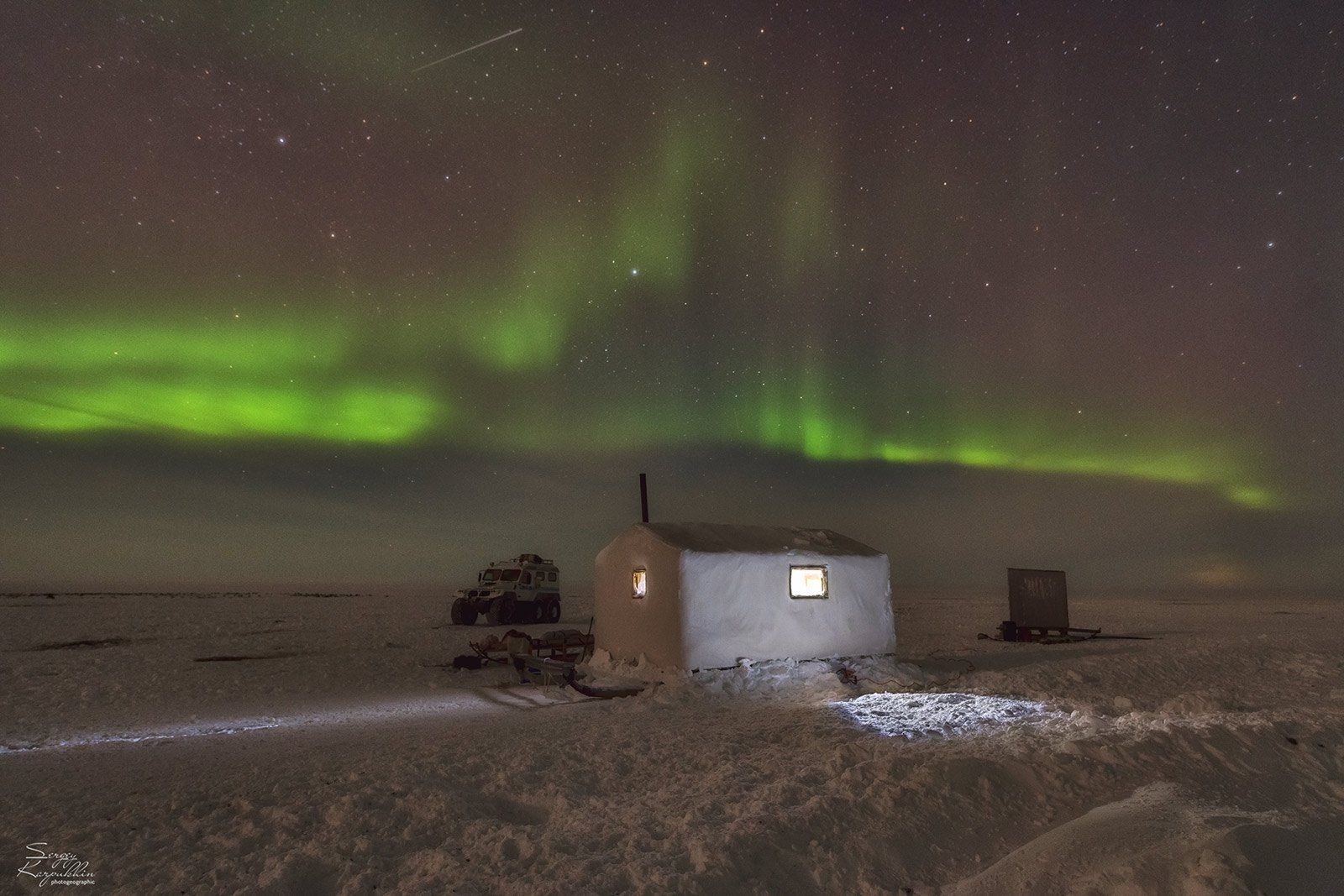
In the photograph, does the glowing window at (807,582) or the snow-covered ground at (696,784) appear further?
the glowing window at (807,582)

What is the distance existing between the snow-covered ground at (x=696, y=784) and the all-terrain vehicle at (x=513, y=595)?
14.8 m

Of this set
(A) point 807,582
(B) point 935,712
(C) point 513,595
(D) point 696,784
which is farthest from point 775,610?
(C) point 513,595

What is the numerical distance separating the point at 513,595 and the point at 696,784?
76.9ft

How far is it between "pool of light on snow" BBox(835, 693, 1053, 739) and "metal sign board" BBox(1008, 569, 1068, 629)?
14.2 metres

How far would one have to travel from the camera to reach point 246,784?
22.1 feet

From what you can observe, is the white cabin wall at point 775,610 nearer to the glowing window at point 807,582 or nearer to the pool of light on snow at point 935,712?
the glowing window at point 807,582

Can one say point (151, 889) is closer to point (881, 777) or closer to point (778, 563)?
point (881, 777)

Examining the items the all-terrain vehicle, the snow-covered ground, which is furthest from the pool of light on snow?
the all-terrain vehicle

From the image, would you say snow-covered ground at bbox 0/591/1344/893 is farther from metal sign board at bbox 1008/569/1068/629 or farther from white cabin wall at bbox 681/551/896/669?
metal sign board at bbox 1008/569/1068/629

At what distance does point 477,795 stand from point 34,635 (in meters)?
26.3

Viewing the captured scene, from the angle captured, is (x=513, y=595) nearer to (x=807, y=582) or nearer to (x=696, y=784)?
(x=807, y=582)

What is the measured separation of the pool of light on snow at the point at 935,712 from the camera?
8.67 meters

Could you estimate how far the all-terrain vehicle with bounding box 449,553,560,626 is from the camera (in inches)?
1125

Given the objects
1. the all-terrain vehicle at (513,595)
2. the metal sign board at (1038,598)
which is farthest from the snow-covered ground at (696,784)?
the all-terrain vehicle at (513,595)
